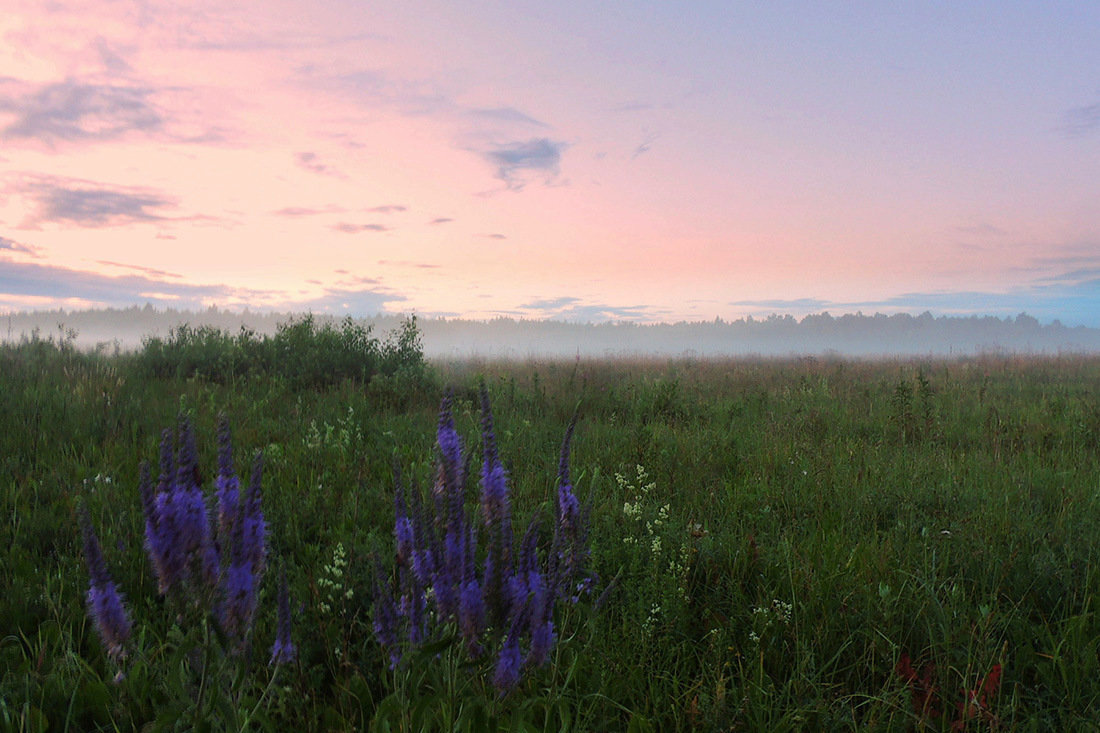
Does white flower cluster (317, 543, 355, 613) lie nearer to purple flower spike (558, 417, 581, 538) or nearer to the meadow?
the meadow

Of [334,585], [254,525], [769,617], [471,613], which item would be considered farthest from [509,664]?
[769,617]

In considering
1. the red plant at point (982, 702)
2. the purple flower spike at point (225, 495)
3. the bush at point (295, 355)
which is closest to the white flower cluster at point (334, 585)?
the purple flower spike at point (225, 495)

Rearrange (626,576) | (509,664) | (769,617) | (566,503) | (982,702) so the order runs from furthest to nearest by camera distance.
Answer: (626,576) → (769,617) → (982,702) → (566,503) → (509,664)

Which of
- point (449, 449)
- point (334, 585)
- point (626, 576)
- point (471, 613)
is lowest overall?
point (626, 576)

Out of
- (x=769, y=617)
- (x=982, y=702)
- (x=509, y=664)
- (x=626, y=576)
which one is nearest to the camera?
(x=509, y=664)

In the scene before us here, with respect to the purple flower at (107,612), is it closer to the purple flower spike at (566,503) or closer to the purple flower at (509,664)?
the purple flower at (509,664)

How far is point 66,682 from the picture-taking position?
7.93ft

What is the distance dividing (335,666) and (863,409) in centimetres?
850

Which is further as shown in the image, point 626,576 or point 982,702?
point 626,576

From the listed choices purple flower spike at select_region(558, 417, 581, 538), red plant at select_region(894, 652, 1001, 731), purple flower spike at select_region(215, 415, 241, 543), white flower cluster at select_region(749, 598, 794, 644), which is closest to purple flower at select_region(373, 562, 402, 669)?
purple flower spike at select_region(215, 415, 241, 543)

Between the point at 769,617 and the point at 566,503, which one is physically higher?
the point at 566,503

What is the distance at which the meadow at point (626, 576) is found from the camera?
224 centimetres

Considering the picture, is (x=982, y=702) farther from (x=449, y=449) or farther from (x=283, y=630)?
(x=283, y=630)

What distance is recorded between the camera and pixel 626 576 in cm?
340
